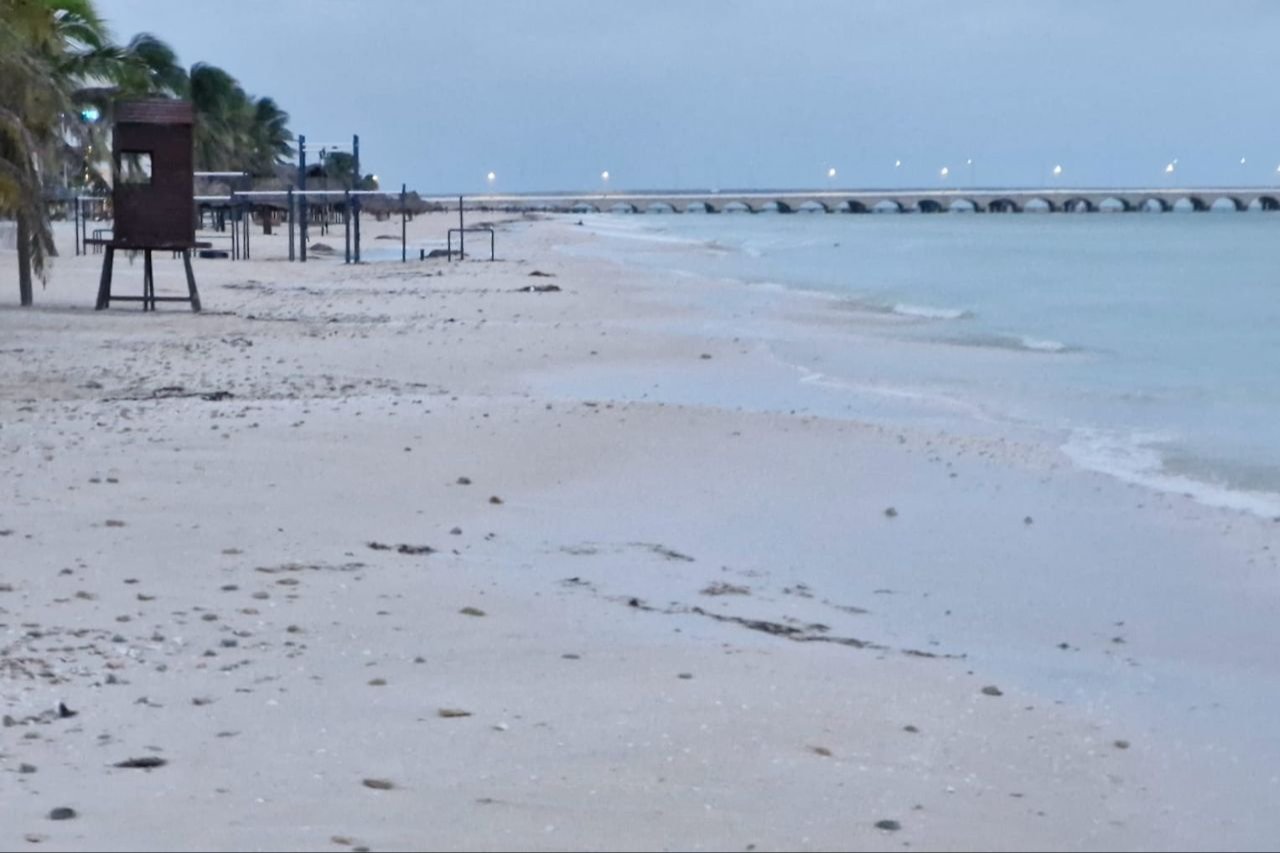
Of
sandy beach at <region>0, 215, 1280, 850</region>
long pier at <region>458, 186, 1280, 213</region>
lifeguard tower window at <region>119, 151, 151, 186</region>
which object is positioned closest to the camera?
sandy beach at <region>0, 215, 1280, 850</region>

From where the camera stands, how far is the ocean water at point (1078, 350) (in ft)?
42.7

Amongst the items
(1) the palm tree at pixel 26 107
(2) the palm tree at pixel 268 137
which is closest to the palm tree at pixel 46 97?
(1) the palm tree at pixel 26 107

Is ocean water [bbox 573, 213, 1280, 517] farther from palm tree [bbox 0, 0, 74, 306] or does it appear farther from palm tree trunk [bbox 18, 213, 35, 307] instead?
palm tree trunk [bbox 18, 213, 35, 307]

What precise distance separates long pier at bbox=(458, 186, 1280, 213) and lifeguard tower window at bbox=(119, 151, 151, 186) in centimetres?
15011

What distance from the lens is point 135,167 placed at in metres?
21.0

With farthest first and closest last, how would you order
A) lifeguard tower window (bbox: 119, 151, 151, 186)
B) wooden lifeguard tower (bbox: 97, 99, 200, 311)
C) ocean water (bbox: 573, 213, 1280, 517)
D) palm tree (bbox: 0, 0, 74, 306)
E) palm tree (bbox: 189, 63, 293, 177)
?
palm tree (bbox: 189, 63, 293, 177)
lifeguard tower window (bbox: 119, 151, 151, 186)
wooden lifeguard tower (bbox: 97, 99, 200, 311)
palm tree (bbox: 0, 0, 74, 306)
ocean water (bbox: 573, 213, 1280, 517)

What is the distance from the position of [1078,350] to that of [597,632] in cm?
1738

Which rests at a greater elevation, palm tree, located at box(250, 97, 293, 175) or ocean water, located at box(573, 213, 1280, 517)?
palm tree, located at box(250, 97, 293, 175)

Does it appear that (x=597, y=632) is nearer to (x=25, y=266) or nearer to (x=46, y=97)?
(x=46, y=97)

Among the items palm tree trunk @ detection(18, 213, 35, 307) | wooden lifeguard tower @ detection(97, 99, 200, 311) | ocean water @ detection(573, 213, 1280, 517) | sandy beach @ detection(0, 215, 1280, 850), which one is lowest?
ocean water @ detection(573, 213, 1280, 517)

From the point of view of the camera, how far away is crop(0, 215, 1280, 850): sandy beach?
178 inches

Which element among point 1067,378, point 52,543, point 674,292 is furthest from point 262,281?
point 52,543

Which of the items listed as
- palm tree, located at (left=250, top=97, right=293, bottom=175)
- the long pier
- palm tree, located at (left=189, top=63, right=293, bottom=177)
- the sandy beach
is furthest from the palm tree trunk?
the long pier

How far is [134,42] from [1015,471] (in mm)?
33974
